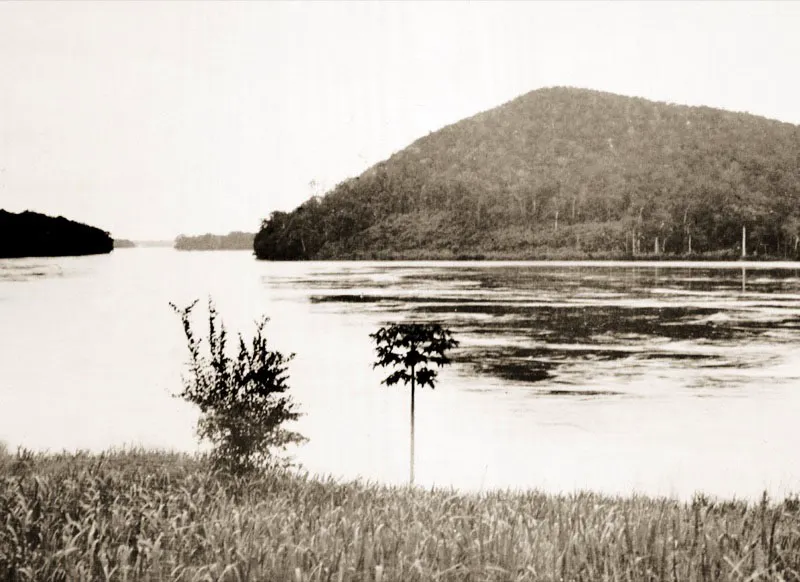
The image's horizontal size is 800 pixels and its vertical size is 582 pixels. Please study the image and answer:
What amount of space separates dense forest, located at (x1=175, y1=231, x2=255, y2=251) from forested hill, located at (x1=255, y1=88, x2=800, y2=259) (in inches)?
12.9

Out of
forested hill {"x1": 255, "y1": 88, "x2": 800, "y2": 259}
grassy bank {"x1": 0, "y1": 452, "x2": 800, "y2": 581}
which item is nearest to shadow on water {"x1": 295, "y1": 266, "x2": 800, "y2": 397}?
forested hill {"x1": 255, "y1": 88, "x2": 800, "y2": 259}

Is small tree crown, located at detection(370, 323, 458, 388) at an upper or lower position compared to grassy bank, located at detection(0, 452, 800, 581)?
upper

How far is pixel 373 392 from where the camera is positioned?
8.80 m

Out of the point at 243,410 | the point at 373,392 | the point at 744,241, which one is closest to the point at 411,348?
the point at 373,392

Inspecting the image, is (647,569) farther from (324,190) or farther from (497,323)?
(497,323)

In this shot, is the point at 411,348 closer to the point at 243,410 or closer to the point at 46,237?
the point at 243,410

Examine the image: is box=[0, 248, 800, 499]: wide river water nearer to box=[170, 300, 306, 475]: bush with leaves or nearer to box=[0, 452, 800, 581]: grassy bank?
box=[170, 300, 306, 475]: bush with leaves

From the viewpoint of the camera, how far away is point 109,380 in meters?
8.84

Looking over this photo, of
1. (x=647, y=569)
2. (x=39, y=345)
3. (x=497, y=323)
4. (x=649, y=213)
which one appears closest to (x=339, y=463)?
(x=39, y=345)

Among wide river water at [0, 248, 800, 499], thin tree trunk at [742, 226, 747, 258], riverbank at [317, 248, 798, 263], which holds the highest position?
thin tree trunk at [742, 226, 747, 258]

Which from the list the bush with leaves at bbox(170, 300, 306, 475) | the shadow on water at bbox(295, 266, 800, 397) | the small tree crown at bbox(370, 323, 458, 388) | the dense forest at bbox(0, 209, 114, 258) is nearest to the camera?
the bush with leaves at bbox(170, 300, 306, 475)

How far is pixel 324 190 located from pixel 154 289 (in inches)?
140

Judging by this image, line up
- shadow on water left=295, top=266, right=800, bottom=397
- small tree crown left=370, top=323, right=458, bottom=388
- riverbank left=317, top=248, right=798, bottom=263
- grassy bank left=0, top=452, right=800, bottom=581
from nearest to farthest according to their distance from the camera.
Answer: grassy bank left=0, top=452, right=800, bottom=581
small tree crown left=370, top=323, right=458, bottom=388
shadow on water left=295, top=266, right=800, bottom=397
riverbank left=317, top=248, right=798, bottom=263

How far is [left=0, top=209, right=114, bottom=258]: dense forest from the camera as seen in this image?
9.28 meters
